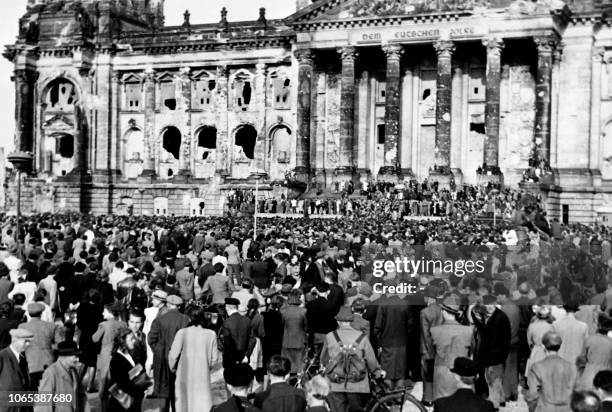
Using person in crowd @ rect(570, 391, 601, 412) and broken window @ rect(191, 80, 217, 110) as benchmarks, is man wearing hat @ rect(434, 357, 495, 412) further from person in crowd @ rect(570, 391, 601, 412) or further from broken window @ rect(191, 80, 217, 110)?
broken window @ rect(191, 80, 217, 110)

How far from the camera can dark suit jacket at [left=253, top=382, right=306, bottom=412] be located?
26.3ft

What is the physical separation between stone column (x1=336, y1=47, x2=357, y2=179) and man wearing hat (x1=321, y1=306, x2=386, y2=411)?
130 ft

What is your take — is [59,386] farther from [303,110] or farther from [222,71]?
[222,71]

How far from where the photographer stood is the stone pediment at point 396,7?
46.7m

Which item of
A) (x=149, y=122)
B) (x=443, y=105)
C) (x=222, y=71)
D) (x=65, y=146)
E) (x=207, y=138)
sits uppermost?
(x=222, y=71)

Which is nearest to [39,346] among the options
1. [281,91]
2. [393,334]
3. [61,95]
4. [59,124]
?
[393,334]

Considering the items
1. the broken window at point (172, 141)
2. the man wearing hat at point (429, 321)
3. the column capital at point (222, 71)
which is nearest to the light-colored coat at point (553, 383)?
the man wearing hat at point (429, 321)

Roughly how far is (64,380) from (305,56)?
4354 cm

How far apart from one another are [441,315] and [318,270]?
5.58m

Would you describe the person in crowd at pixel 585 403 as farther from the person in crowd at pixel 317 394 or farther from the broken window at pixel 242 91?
the broken window at pixel 242 91

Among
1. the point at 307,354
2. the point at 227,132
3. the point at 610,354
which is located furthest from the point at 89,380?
the point at 227,132

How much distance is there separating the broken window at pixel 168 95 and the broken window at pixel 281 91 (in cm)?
761

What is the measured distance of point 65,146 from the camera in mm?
62531

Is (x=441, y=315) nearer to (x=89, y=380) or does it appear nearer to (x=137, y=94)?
(x=89, y=380)
